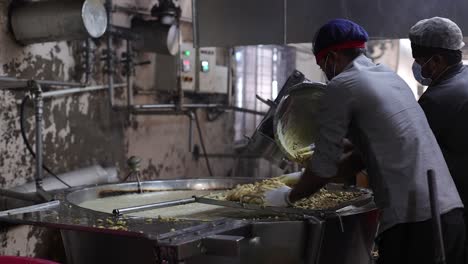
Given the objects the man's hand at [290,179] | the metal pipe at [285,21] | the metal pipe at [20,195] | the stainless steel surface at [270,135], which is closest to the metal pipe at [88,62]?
the metal pipe at [20,195]

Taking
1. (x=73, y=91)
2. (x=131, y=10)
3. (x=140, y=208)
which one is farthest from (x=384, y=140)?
(x=131, y=10)

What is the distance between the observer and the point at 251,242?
1.59 metres

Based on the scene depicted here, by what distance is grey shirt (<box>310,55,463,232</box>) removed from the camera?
1.59 m

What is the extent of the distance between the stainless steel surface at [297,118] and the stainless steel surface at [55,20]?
4.39 feet

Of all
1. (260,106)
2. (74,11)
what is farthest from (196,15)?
(260,106)

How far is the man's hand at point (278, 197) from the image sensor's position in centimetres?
184

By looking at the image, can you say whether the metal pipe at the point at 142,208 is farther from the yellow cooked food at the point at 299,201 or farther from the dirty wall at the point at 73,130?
the dirty wall at the point at 73,130

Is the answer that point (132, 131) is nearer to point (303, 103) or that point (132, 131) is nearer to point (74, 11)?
point (74, 11)

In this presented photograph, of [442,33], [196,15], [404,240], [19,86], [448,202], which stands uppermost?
[196,15]

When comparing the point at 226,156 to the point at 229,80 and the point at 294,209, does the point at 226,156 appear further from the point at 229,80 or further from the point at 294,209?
the point at 294,209

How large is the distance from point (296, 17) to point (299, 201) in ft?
3.58

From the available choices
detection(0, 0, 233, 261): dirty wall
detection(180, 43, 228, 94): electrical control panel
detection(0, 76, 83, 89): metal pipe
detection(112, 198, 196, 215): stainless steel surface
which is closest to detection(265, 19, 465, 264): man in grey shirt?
detection(112, 198, 196, 215): stainless steel surface

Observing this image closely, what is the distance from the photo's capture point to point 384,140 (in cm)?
160

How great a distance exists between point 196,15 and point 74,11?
0.68m
